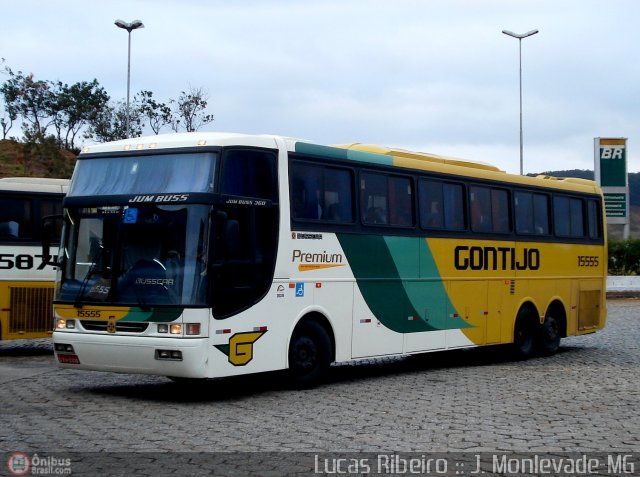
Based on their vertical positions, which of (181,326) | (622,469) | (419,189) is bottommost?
(622,469)

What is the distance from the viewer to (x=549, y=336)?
20.8 meters

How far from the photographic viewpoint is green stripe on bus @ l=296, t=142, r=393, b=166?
14663 millimetres

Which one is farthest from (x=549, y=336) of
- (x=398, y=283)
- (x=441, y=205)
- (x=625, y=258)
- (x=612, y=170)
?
(x=612, y=170)

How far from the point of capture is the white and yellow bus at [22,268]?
1902 centimetres

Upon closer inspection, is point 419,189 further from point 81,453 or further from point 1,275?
point 81,453

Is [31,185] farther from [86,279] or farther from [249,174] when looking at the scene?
[249,174]

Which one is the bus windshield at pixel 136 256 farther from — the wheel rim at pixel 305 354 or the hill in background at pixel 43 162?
the hill in background at pixel 43 162

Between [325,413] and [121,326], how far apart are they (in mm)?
2813

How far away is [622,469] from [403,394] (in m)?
5.45

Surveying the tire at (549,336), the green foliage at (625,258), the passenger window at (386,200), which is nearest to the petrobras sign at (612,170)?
the green foliage at (625,258)

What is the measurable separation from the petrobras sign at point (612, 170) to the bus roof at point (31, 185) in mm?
35481

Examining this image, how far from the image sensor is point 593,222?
74.3 ft

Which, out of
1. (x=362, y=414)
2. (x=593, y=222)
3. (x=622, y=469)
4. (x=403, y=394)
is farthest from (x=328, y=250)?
→ (x=593, y=222)

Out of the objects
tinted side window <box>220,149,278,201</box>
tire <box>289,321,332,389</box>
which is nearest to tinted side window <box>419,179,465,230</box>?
tire <box>289,321,332,389</box>
